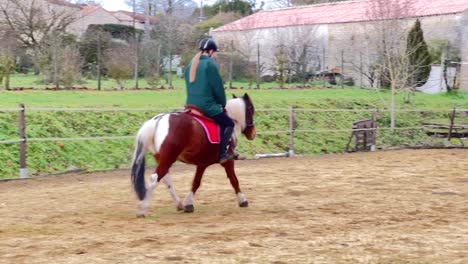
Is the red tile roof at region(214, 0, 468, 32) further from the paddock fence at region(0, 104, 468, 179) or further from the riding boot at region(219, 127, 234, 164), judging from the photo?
the riding boot at region(219, 127, 234, 164)

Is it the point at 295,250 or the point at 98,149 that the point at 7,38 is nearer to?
the point at 98,149

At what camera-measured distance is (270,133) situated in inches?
602

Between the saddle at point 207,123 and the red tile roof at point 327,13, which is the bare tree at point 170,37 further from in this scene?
the saddle at point 207,123

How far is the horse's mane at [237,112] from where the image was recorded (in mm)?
8007

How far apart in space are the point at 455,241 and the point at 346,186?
392 centimetres

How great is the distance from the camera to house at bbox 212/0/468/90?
1197 inches

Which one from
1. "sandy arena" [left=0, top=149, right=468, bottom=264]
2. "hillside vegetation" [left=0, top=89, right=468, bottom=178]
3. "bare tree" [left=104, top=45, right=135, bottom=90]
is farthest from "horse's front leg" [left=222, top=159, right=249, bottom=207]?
"bare tree" [left=104, top=45, right=135, bottom=90]

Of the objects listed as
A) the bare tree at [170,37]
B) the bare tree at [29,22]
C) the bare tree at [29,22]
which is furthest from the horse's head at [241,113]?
the bare tree at [29,22]

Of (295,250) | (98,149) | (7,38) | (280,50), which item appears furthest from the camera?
(280,50)

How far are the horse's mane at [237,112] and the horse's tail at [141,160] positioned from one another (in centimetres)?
108

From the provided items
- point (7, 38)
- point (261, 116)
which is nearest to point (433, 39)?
point (261, 116)

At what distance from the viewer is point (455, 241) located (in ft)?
19.7

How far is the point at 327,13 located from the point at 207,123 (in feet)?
102

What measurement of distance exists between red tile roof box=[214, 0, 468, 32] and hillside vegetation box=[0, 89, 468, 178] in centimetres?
745
